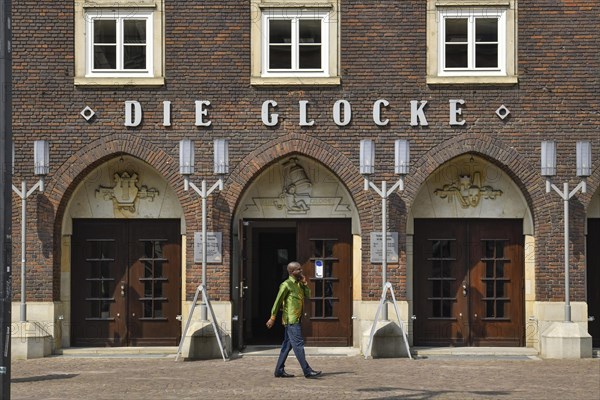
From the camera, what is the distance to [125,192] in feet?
77.4

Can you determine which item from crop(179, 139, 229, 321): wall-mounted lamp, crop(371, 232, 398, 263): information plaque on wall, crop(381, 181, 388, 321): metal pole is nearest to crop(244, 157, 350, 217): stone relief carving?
crop(371, 232, 398, 263): information plaque on wall

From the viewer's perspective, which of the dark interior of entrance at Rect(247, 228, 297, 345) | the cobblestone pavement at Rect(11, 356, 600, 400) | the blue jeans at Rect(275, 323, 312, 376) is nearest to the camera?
the cobblestone pavement at Rect(11, 356, 600, 400)

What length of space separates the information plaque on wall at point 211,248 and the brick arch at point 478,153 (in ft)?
11.8

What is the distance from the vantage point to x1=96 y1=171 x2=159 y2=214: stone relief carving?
2356 cm

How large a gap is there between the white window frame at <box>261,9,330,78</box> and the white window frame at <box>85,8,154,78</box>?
213 cm

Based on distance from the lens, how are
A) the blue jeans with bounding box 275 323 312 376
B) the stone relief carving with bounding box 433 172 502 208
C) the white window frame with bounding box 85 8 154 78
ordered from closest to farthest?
1. the blue jeans with bounding box 275 323 312 376
2. the white window frame with bounding box 85 8 154 78
3. the stone relief carving with bounding box 433 172 502 208

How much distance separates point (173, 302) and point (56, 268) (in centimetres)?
235

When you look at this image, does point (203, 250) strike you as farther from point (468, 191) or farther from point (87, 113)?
point (468, 191)

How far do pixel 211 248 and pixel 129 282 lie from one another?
6.93 ft

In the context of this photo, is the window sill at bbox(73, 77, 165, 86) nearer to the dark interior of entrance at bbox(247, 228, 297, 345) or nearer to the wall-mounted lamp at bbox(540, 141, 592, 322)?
the dark interior of entrance at bbox(247, 228, 297, 345)

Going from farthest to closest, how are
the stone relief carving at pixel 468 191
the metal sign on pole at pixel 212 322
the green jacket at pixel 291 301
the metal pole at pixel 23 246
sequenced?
the stone relief carving at pixel 468 191 < the metal pole at pixel 23 246 < the metal sign on pole at pixel 212 322 < the green jacket at pixel 291 301

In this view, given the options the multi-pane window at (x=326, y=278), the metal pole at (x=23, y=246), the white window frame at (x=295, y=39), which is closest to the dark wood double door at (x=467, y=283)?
the multi-pane window at (x=326, y=278)

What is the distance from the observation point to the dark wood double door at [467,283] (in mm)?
23531

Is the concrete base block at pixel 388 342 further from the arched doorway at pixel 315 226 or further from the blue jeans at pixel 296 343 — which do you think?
the blue jeans at pixel 296 343
